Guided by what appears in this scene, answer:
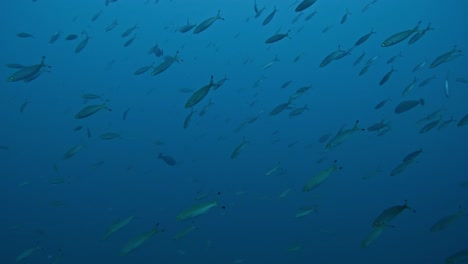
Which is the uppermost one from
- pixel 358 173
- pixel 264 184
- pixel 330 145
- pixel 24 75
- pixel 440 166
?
pixel 24 75

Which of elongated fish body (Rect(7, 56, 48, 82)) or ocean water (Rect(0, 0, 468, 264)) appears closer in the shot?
elongated fish body (Rect(7, 56, 48, 82))

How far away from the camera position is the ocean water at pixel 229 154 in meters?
16.2

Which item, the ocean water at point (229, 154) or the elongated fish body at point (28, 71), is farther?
the ocean water at point (229, 154)

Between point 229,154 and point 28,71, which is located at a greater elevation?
point 28,71

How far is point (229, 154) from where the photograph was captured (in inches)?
1131

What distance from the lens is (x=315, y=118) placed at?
1515 inches

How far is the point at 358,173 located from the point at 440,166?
9290 millimetres

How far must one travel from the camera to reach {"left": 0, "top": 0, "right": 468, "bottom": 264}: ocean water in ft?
53.3

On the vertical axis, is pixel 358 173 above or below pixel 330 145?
below

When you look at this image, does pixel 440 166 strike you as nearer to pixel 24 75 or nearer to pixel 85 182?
pixel 85 182

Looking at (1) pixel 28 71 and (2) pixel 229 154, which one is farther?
(2) pixel 229 154

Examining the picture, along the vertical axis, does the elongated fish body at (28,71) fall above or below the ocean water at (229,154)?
above

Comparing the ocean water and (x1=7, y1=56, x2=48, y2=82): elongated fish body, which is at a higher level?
→ (x1=7, y1=56, x2=48, y2=82): elongated fish body

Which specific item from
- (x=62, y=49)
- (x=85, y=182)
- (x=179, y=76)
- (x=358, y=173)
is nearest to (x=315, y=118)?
(x=358, y=173)
